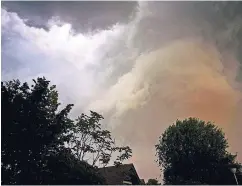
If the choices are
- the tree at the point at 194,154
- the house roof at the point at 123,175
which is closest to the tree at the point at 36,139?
the house roof at the point at 123,175

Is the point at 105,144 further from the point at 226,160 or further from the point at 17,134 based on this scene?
the point at 226,160

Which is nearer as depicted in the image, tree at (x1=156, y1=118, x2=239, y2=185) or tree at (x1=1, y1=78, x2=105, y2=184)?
tree at (x1=1, y1=78, x2=105, y2=184)

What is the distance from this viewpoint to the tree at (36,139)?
6520mm

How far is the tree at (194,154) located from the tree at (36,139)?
4599 millimetres

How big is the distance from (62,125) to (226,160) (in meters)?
7.25

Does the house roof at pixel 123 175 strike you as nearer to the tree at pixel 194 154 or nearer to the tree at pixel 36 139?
the tree at pixel 194 154

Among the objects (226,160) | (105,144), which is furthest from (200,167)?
(105,144)

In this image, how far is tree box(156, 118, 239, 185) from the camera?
36.2 ft

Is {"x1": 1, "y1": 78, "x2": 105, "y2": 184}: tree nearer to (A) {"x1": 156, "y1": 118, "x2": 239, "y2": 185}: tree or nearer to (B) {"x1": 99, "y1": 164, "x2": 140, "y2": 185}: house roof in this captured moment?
(B) {"x1": 99, "y1": 164, "x2": 140, "y2": 185}: house roof

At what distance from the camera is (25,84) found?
723cm

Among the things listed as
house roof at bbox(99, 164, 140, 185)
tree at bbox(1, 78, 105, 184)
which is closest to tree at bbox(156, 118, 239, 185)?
house roof at bbox(99, 164, 140, 185)

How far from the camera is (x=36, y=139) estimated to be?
6.92 m

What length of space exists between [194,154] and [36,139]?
748 cm

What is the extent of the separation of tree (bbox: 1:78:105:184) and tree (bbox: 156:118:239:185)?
4.60 meters
